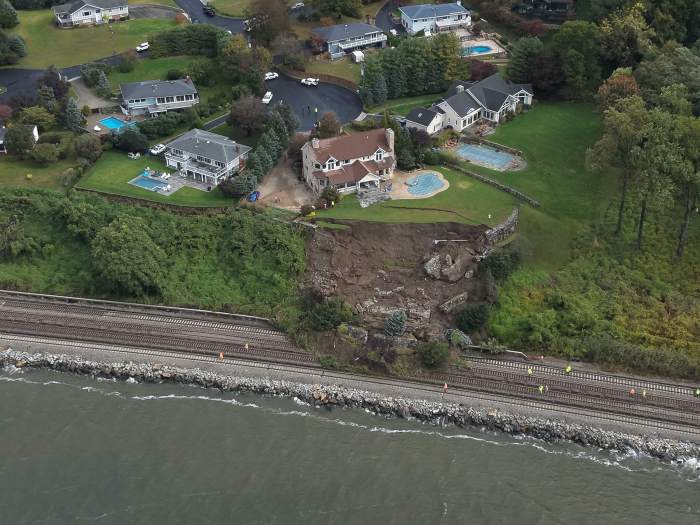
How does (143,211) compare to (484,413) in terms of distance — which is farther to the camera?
(143,211)

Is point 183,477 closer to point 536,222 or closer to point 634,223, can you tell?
point 536,222

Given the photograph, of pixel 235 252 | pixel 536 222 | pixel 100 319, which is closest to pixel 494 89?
pixel 536 222

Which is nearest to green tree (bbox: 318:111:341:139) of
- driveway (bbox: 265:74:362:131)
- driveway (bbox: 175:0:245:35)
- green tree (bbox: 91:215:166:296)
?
driveway (bbox: 265:74:362:131)

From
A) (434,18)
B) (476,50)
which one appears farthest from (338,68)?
(476,50)

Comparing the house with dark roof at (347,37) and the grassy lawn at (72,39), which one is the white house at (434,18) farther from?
→ the grassy lawn at (72,39)

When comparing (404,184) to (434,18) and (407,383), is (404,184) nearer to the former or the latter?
(407,383)

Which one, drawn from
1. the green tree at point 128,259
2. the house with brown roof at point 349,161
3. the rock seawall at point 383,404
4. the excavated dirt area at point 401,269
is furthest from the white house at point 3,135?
the excavated dirt area at point 401,269
